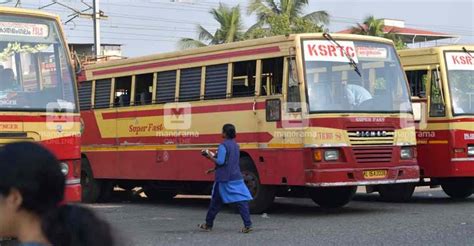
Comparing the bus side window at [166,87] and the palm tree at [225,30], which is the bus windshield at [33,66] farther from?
the palm tree at [225,30]

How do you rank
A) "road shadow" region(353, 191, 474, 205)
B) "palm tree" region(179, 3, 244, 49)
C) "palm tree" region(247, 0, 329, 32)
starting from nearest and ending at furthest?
"road shadow" region(353, 191, 474, 205), "palm tree" region(247, 0, 329, 32), "palm tree" region(179, 3, 244, 49)

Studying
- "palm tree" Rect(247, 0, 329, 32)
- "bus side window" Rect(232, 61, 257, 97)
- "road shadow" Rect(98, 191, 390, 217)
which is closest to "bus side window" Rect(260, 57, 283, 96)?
"bus side window" Rect(232, 61, 257, 97)

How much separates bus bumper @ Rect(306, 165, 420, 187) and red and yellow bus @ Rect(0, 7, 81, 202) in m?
4.28

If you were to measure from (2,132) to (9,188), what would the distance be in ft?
20.3

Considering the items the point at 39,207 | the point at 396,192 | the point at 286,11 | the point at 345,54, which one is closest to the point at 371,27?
the point at 286,11

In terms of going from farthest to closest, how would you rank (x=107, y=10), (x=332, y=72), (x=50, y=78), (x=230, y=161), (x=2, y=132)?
(x=107, y=10) → (x=332, y=72) → (x=230, y=161) → (x=50, y=78) → (x=2, y=132)

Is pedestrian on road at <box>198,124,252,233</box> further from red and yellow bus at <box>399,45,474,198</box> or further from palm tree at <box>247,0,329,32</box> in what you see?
palm tree at <box>247,0,329,32</box>

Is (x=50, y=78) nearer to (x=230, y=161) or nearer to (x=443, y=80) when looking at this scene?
(x=230, y=161)

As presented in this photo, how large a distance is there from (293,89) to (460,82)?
4.02 metres

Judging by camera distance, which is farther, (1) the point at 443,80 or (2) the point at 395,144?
(1) the point at 443,80

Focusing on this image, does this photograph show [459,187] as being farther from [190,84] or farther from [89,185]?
[89,185]

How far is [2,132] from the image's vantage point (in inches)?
323

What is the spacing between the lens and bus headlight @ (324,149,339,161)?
11719 millimetres

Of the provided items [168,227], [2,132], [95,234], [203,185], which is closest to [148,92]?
[203,185]
